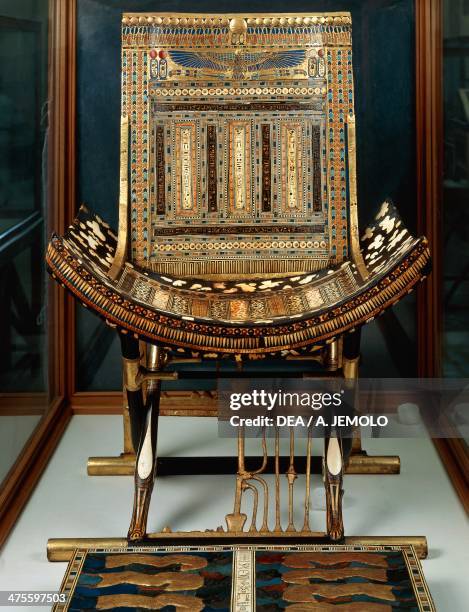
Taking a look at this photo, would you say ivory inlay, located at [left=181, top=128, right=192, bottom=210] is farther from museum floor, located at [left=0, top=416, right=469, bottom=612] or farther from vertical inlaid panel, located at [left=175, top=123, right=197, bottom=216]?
museum floor, located at [left=0, top=416, right=469, bottom=612]

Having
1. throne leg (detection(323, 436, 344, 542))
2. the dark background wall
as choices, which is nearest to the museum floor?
throne leg (detection(323, 436, 344, 542))

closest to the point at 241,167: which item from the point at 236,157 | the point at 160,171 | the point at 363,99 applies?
the point at 236,157

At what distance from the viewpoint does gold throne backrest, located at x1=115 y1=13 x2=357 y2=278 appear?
12.9 ft

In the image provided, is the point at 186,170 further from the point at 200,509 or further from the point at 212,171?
the point at 200,509

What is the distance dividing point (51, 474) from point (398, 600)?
4.74 feet

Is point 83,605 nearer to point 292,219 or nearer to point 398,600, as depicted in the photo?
point 398,600

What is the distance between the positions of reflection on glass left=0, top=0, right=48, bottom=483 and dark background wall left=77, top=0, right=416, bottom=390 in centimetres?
31

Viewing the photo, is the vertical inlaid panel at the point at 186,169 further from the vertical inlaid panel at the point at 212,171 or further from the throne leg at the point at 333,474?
the throne leg at the point at 333,474

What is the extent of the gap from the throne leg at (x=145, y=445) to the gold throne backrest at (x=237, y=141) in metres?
0.43

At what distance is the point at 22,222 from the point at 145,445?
838 mm

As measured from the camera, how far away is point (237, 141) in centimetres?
397

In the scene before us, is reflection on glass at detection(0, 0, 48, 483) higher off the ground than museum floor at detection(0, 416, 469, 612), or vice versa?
reflection on glass at detection(0, 0, 48, 483)

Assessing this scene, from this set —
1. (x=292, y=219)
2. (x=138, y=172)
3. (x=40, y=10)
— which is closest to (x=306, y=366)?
(x=292, y=219)

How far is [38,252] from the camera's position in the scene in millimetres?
4020
